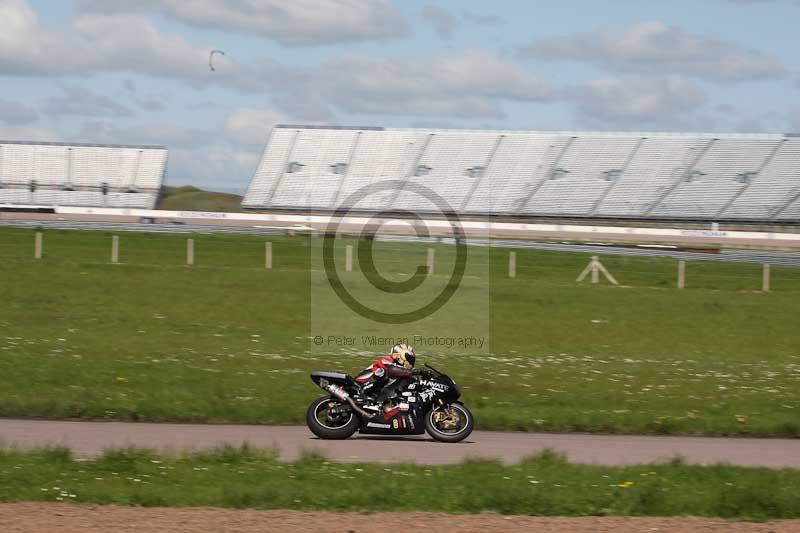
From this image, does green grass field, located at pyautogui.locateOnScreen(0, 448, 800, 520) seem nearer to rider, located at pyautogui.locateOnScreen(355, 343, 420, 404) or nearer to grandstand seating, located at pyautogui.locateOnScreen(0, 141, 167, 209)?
rider, located at pyautogui.locateOnScreen(355, 343, 420, 404)

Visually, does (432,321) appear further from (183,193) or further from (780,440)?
(183,193)

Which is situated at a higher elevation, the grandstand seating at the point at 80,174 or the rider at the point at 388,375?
the grandstand seating at the point at 80,174

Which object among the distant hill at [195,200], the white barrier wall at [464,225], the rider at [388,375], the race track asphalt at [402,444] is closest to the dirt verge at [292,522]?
the race track asphalt at [402,444]

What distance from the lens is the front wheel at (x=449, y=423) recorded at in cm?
1377

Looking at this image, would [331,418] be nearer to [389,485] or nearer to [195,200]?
[389,485]

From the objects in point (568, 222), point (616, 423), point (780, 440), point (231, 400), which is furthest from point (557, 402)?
point (568, 222)

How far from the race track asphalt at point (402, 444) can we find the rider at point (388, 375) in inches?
27.3

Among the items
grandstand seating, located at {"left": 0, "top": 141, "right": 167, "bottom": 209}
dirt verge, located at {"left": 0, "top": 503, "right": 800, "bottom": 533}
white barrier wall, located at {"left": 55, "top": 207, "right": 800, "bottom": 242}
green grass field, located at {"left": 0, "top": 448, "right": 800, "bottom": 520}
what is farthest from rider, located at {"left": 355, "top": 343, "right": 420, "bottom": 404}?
grandstand seating, located at {"left": 0, "top": 141, "right": 167, "bottom": 209}

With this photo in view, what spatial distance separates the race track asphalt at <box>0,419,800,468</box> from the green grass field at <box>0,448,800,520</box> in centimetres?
89

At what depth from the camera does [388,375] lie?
46.2ft

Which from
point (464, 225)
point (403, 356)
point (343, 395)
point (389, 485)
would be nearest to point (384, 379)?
point (403, 356)

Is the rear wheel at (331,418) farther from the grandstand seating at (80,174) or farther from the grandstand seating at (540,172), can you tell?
the grandstand seating at (80,174)

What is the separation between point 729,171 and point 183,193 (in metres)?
42.2

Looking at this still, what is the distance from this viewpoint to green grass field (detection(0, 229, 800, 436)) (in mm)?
15484
